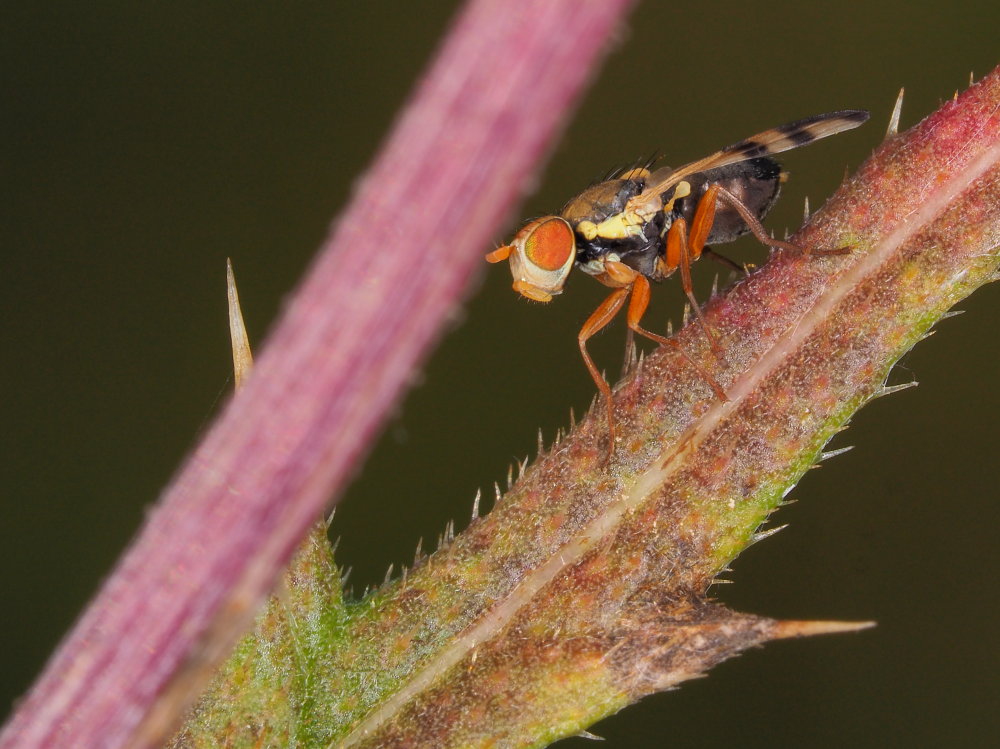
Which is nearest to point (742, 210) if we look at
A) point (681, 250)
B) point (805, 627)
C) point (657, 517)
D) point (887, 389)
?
point (681, 250)

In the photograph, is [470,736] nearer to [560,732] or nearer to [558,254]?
[560,732]

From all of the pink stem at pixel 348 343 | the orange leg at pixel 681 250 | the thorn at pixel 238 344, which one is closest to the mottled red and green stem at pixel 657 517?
the thorn at pixel 238 344

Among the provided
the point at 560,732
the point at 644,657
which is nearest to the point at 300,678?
the point at 560,732

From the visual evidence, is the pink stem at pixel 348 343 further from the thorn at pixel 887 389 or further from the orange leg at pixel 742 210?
the orange leg at pixel 742 210

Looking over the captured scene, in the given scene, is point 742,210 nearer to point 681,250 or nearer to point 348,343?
point 681,250

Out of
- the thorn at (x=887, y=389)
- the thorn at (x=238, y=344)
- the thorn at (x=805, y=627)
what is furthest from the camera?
the thorn at (x=887, y=389)
